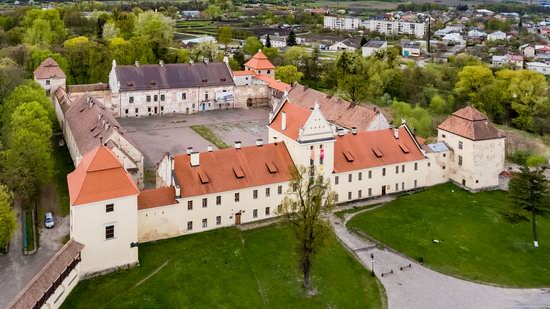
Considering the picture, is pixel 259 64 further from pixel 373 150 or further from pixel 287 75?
pixel 373 150

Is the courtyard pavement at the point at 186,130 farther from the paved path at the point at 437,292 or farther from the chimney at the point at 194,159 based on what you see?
the paved path at the point at 437,292

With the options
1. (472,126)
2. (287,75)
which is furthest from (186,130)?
(472,126)

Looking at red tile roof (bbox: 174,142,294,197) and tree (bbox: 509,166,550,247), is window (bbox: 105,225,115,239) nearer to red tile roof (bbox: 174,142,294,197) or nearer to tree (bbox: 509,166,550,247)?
red tile roof (bbox: 174,142,294,197)

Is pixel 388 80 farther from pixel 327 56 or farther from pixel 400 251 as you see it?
pixel 400 251

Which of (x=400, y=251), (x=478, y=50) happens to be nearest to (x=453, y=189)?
(x=400, y=251)

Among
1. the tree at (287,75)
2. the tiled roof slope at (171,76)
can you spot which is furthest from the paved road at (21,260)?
the tree at (287,75)

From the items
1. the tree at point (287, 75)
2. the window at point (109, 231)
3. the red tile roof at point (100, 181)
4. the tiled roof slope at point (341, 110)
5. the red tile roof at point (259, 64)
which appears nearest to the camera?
the red tile roof at point (100, 181)

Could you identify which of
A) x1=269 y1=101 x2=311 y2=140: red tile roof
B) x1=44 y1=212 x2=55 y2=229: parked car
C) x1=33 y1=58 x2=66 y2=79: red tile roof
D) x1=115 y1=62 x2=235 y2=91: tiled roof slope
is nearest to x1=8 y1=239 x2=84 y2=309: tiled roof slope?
x1=44 y1=212 x2=55 y2=229: parked car
